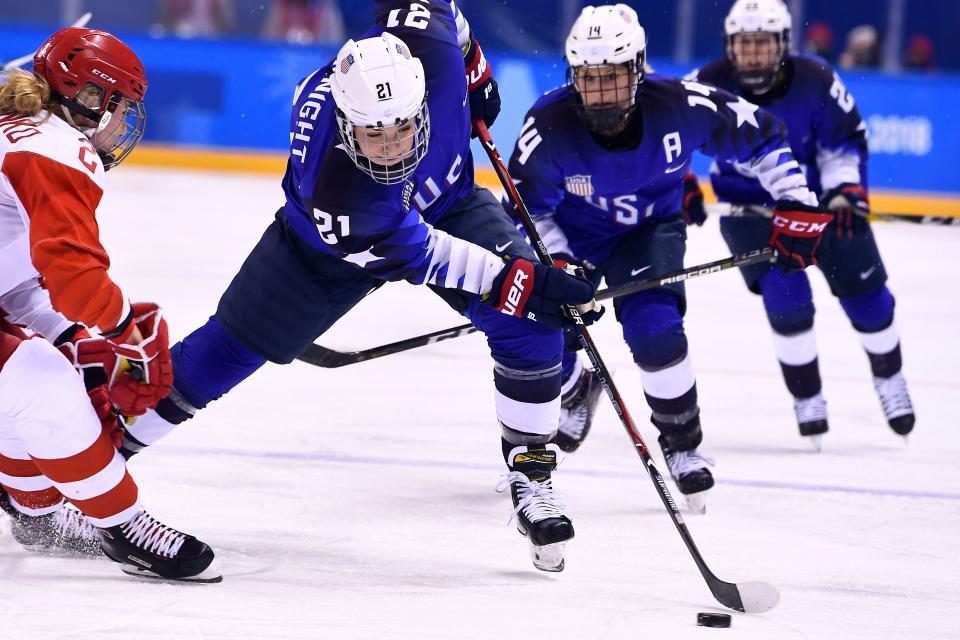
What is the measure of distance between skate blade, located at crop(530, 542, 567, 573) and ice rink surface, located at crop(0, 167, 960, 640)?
0.11ft

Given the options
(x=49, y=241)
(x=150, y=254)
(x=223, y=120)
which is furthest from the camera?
(x=223, y=120)

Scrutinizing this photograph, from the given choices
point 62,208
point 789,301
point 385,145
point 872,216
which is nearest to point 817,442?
point 789,301

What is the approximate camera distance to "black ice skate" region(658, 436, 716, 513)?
3229 millimetres

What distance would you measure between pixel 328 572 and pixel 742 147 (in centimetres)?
154

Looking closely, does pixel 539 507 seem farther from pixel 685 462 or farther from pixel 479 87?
pixel 479 87

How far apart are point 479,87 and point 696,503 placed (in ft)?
3.83

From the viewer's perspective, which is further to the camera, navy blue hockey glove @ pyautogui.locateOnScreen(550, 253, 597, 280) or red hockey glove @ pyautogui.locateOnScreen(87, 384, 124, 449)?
navy blue hockey glove @ pyautogui.locateOnScreen(550, 253, 597, 280)

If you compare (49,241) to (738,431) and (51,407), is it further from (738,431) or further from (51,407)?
(738,431)

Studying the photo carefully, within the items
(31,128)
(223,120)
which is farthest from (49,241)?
(223,120)

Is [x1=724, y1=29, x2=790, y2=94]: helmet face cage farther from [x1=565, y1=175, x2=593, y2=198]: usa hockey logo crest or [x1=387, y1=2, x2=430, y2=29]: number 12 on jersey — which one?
[x1=387, y1=2, x2=430, y2=29]: number 12 on jersey

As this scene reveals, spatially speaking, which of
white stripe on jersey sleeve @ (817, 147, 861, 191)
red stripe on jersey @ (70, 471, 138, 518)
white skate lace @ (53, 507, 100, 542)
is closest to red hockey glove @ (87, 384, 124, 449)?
red stripe on jersey @ (70, 471, 138, 518)

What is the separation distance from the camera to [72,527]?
278 cm

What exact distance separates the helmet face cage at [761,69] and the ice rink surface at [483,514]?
1045 millimetres

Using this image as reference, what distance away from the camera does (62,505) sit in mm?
2781
